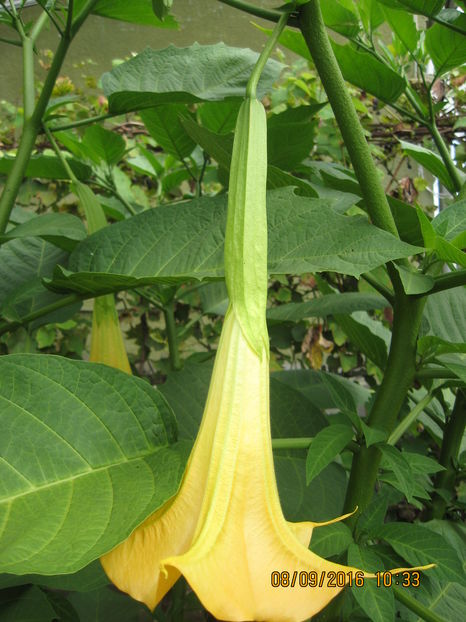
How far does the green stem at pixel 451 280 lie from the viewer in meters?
0.43

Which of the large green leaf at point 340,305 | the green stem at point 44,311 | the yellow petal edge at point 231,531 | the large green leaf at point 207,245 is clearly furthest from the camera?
the large green leaf at point 340,305

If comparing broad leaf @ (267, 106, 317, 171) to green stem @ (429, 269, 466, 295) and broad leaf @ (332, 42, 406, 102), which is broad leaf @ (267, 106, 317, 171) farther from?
Answer: green stem @ (429, 269, 466, 295)

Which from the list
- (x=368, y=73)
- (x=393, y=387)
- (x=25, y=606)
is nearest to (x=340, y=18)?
(x=368, y=73)

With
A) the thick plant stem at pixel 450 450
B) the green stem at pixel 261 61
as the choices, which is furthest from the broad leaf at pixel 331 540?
the green stem at pixel 261 61

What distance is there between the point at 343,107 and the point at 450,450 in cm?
45

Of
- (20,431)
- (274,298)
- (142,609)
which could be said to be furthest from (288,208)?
(274,298)

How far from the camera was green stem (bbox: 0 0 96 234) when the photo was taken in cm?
54

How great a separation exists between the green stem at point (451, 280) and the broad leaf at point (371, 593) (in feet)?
0.75

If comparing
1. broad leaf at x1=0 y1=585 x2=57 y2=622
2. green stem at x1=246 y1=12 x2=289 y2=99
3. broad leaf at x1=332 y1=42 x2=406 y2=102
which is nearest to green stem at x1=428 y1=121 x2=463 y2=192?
broad leaf at x1=332 y1=42 x2=406 y2=102

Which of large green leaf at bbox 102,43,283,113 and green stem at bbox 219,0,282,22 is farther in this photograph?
large green leaf at bbox 102,43,283,113

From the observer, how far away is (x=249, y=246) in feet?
1.05

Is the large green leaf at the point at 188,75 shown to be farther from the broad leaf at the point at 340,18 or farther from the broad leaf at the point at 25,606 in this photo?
the broad leaf at the point at 25,606

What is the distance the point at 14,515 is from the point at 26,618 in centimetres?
24

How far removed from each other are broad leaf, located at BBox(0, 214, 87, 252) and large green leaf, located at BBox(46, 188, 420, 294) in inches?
0.7
